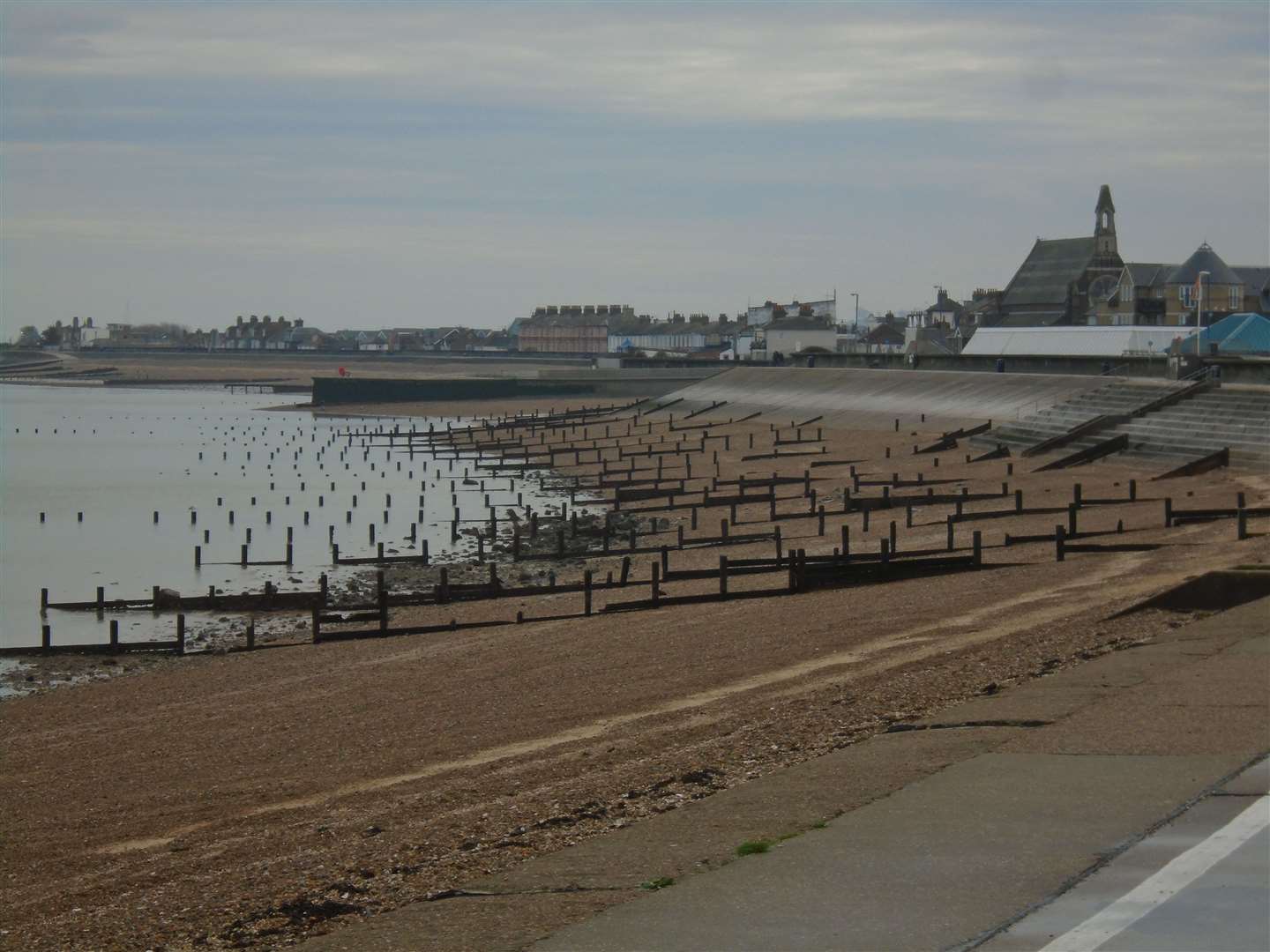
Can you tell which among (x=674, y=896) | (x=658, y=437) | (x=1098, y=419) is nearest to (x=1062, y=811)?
(x=674, y=896)

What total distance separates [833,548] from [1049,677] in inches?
746

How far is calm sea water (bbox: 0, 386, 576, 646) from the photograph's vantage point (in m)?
39.4

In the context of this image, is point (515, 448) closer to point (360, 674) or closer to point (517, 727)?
point (360, 674)

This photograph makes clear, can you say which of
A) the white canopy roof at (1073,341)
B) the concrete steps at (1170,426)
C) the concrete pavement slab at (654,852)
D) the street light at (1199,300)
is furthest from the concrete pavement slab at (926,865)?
the white canopy roof at (1073,341)

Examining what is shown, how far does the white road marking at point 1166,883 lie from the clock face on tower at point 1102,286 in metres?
130

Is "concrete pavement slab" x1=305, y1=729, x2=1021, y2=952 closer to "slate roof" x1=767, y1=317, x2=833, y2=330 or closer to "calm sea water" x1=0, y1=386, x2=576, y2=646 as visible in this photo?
"calm sea water" x1=0, y1=386, x2=576, y2=646

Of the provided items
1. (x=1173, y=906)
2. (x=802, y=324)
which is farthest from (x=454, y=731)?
(x=802, y=324)

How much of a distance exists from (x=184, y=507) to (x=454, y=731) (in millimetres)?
44921

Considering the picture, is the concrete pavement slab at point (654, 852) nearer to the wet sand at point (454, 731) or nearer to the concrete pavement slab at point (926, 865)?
the concrete pavement slab at point (926, 865)

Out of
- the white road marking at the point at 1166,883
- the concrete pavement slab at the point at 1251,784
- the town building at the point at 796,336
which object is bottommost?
the concrete pavement slab at the point at 1251,784

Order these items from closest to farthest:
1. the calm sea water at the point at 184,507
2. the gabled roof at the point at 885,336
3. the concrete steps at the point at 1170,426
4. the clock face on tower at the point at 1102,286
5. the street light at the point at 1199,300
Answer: the calm sea water at the point at 184,507 < the concrete steps at the point at 1170,426 < the street light at the point at 1199,300 < the clock face on tower at the point at 1102,286 < the gabled roof at the point at 885,336

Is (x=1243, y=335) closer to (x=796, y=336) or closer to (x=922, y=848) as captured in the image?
(x=796, y=336)

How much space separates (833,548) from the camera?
3409cm

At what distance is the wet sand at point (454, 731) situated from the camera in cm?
1127
